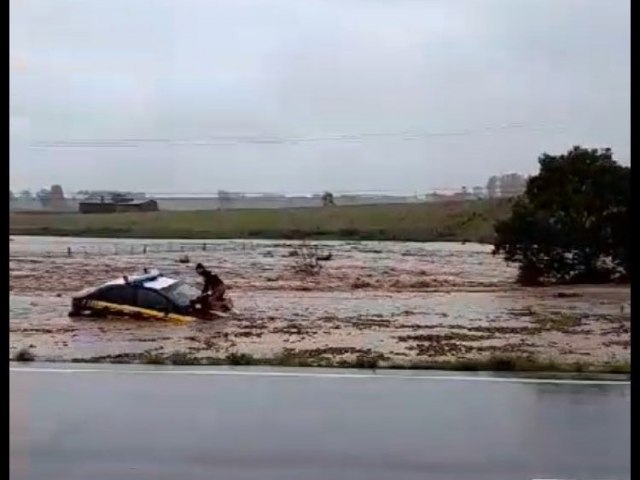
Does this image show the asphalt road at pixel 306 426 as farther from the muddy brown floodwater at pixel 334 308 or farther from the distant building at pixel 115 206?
the distant building at pixel 115 206

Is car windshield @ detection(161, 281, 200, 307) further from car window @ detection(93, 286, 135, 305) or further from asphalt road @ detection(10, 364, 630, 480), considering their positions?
Result: asphalt road @ detection(10, 364, 630, 480)

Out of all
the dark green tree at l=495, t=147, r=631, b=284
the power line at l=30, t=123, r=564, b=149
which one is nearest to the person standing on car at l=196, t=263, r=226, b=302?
the power line at l=30, t=123, r=564, b=149

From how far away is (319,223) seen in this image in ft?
9.15

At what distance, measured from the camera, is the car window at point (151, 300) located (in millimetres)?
2775

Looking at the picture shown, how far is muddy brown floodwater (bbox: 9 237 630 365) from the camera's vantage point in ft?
9.21

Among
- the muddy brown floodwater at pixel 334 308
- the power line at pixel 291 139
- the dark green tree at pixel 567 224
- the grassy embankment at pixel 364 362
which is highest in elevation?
the power line at pixel 291 139

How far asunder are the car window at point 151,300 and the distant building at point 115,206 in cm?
26

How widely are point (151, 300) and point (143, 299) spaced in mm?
25

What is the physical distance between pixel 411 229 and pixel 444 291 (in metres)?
0.30

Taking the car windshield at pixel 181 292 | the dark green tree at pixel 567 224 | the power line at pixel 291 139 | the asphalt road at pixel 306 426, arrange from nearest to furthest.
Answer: the dark green tree at pixel 567 224
the asphalt road at pixel 306 426
the power line at pixel 291 139
the car windshield at pixel 181 292

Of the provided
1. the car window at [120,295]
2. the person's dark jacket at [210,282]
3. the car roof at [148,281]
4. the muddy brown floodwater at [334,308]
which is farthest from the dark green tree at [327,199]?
the car window at [120,295]

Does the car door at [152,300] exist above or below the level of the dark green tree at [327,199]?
below

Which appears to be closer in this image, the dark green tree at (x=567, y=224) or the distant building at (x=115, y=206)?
the dark green tree at (x=567, y=224)

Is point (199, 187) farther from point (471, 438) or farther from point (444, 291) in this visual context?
point (471, 438)
